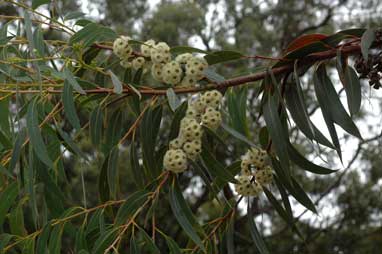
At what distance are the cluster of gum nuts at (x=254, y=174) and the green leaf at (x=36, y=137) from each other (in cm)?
32

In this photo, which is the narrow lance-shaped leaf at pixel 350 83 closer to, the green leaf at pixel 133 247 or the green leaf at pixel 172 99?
the green leaf at pixel 172 99

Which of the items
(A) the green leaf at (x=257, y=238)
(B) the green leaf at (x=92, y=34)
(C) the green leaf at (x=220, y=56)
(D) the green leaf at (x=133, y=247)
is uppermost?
(B) the green leaf at (x=92, y=34)

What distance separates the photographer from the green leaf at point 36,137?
109 cm

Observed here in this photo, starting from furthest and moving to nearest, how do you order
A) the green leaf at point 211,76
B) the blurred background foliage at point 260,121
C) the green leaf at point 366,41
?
the blurred background foliage at point 260,121 < the green leaf at point 211,76 < the green leaf at point 366,41

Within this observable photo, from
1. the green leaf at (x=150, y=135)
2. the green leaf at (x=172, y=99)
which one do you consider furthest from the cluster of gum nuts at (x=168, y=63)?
A: the green leaf at (x=150, y=135)

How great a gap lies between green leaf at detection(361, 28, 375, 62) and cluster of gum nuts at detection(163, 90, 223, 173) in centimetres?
23

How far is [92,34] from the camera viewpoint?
45.9 inches

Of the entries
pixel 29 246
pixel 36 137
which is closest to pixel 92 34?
pixel 36 137

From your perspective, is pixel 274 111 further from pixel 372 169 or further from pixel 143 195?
pixel 372 169

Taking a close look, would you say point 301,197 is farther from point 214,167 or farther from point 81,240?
point 81,240

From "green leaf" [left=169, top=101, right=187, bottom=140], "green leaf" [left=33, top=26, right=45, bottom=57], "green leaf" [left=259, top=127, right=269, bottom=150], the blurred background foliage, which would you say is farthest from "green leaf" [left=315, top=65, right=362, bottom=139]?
the blurred background foliage

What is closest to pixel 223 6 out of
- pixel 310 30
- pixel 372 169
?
pixel 310 30

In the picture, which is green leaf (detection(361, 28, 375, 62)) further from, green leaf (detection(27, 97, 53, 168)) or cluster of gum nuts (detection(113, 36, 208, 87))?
green leaf (detection(27, 97, 53, 168))

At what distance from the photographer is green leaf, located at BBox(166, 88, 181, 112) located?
106 centimetres
